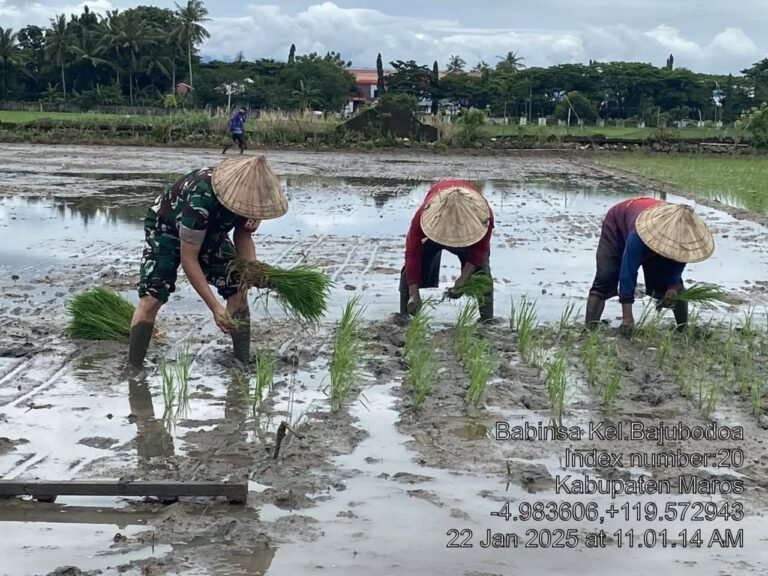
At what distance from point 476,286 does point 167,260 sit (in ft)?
7.29

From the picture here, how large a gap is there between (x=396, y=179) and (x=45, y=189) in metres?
6.92

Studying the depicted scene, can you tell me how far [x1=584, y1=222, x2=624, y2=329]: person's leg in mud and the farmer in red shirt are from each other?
0.69 m

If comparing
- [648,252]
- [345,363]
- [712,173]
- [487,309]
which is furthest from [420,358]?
[712,173]

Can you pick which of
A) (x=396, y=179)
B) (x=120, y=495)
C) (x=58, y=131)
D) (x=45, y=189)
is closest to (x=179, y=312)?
(x=120, y=495)

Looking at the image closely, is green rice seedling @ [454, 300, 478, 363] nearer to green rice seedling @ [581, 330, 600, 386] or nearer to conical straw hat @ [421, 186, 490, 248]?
conical straw hat @ [421, 186, 490, 248]

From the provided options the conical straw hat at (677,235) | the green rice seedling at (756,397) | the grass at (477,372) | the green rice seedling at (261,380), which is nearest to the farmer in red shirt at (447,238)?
the grass at (477,372)

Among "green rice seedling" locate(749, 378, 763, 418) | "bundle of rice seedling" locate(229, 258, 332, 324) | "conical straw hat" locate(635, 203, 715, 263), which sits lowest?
"green rice seedling" locate(749, 378, 763, 418)

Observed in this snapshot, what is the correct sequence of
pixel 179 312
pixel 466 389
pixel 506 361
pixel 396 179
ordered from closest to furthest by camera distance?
pixel 466 389
pixel 506 361
pixel 179 312
pixel 396 179

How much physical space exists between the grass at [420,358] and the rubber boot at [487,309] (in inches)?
18.5

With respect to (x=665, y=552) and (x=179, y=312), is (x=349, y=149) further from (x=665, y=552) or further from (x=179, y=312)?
(x=665, y=552)

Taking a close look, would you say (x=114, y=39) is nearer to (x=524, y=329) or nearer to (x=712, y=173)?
(x=712, y=173)

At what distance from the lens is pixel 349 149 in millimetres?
30188

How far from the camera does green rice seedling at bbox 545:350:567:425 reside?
4969mm

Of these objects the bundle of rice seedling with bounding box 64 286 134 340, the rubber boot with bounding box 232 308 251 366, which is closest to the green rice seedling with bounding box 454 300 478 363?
the rubber boot with bounding box 232 308 251 366
